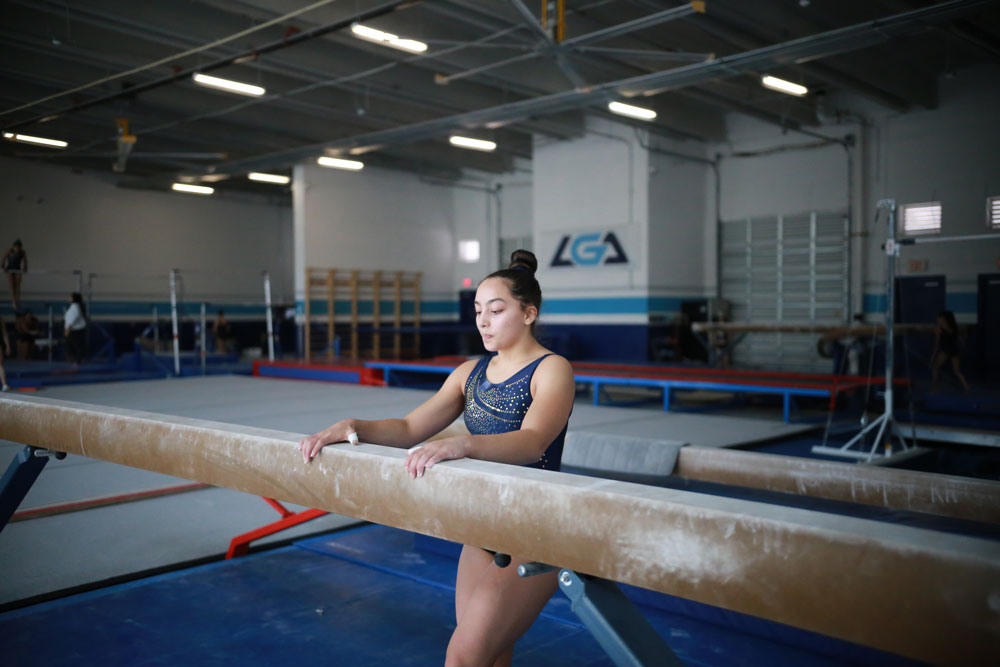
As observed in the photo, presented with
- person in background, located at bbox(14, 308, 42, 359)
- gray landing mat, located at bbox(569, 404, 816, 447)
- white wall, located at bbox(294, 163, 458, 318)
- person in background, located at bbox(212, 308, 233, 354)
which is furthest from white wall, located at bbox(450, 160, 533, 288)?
gray landing mat, located at bbox(569, 404, 816, 447)

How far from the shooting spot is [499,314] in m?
2.15

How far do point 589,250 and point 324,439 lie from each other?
1346 cm

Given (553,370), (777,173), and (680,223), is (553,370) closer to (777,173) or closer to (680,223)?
(680,223)

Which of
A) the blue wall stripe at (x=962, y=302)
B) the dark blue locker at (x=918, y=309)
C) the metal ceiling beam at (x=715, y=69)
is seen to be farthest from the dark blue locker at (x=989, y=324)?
the metal ceiling beam at (x=715, y=69)

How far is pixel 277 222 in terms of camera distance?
71.8ft

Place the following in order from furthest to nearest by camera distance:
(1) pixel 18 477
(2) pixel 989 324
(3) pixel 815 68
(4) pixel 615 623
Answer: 1. (2) pixel 989 324
2. (3) pixel 815 68
3. (1) pixel 18 477
4. (4) pixel 615 623

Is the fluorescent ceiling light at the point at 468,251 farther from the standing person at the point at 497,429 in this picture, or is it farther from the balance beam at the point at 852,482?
the standing person at the point at 497,429

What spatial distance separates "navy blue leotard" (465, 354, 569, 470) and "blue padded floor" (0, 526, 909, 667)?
1.08 metres

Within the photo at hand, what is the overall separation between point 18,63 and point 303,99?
427cm

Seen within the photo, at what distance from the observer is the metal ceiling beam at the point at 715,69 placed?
793cm

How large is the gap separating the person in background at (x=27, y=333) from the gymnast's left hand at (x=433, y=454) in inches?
653

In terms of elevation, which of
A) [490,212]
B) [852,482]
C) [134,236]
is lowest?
[852,482]

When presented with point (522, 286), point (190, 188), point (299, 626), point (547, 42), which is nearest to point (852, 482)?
point (522, 286)

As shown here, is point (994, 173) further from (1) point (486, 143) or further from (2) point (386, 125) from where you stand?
(2) point (386, 125)
